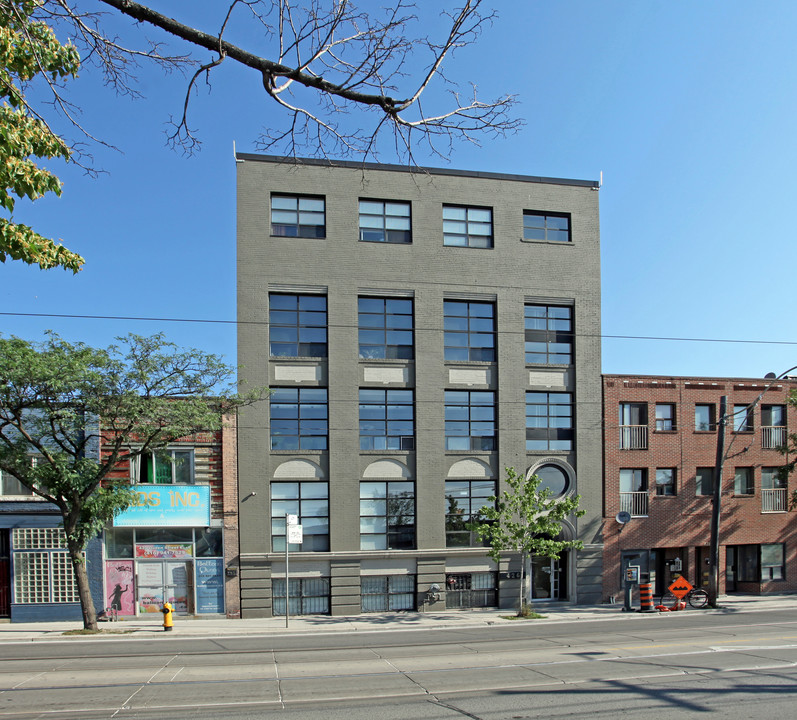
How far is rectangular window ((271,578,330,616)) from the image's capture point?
83.1ft

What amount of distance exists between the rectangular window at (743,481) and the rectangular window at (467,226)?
14806 mm

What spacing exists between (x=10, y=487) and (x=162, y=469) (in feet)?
16.4

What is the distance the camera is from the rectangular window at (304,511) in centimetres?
Answer: 2547

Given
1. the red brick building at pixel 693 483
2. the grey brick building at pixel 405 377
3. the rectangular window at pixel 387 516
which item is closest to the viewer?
the grey brick building at pixel 405 377

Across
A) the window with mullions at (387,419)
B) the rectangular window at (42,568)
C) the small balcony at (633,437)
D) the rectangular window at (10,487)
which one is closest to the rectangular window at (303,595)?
the window with mullions at (387,419)

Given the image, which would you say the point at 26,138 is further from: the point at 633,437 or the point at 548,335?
the point at 633,437

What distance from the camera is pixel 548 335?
28.6m

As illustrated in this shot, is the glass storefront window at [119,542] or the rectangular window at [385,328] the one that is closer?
the glass storefront window at [119,542]

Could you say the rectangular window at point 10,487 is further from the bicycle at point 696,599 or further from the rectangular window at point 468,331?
the bicycle at point 696,599

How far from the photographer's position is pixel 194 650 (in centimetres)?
1761

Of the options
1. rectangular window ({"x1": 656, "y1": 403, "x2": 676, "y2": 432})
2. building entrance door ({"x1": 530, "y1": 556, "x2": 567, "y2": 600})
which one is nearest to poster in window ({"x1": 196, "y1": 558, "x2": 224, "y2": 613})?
building entrance door ({"x1": 530, "y1": 556, "x2": 567, "y2": 600})

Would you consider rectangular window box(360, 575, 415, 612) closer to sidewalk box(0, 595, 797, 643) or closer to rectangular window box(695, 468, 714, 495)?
sidewalk box(0, 595, 797, 643)

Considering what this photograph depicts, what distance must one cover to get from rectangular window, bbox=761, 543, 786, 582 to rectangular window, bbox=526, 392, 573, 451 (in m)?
10.6

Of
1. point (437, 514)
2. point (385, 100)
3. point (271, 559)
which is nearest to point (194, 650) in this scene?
point (271, 559)
